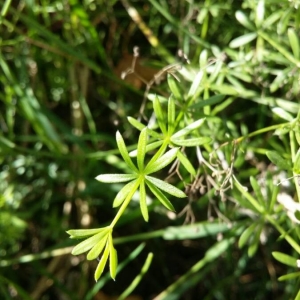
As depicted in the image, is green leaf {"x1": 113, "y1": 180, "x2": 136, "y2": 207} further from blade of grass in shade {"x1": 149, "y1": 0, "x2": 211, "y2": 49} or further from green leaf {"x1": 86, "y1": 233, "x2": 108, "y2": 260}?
blade of grass in shade {"x1": 149, "y1": 0, "x2": 211, "y2": 49}

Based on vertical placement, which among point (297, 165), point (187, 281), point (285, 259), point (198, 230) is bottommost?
point (187, 281)

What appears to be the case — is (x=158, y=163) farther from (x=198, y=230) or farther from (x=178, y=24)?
(x=178, y=24)

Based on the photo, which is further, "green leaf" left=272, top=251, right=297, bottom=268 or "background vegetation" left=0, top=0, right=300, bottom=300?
"background vegetation" left=0, top=0, right=300, bottom=300

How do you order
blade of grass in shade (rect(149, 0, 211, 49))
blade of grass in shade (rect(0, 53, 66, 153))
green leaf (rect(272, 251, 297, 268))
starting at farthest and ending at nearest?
blade of grass in shade (rect(0, 53, 66, 153)) < blade of grass in shade (rect(149, 0, 211, 49)) < green leaf (rect(272, 251, 297, 268))

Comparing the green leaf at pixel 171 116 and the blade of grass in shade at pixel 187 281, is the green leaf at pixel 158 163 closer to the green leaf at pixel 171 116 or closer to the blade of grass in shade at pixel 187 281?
the green leaf at pixel 171 116

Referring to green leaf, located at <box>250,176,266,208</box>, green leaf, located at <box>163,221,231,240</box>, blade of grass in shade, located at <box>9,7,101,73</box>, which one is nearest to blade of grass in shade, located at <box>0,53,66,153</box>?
blade of grass in shade, located at <box>9,7,101,73</box>

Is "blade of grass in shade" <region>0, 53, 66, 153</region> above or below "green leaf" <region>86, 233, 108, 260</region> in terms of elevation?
below

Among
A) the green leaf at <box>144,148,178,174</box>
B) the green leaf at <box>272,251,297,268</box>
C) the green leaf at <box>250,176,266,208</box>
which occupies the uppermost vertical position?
the green leaf at <box>144,148,178,174</box>

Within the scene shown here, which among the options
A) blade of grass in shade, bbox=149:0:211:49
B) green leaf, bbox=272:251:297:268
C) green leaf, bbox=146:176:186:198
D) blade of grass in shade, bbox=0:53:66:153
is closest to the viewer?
green leaf, bbox=146:176:186:198

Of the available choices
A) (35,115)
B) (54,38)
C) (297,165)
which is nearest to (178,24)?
(54,38)
